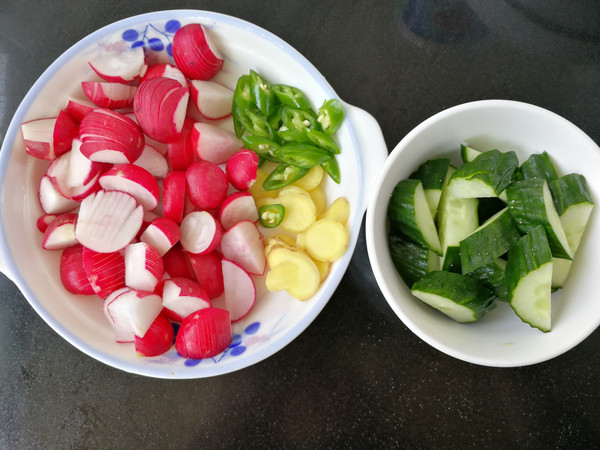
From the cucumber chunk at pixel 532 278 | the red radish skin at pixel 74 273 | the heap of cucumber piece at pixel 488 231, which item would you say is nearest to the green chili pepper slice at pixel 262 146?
the heap of cucumber piece at pixel 488 231

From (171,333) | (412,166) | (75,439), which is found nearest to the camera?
(412,166)

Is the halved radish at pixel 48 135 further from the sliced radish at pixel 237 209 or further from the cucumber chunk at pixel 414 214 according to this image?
the cucumber chunk at pixel 414 214

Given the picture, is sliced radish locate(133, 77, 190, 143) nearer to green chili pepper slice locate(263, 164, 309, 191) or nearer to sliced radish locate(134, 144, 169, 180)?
sliced radish locate(134, 144, 169, 180)

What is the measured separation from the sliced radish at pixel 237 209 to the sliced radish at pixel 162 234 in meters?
0.11

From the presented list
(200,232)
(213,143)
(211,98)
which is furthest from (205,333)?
(211,98)

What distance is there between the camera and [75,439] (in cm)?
131

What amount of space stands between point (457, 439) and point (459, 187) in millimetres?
675

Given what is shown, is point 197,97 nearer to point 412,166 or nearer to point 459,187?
point 412,166

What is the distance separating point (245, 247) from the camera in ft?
3.84

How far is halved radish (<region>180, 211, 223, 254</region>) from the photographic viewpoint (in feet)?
3.87

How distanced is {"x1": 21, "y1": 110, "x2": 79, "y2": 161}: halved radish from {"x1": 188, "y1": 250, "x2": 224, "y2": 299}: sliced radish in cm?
39

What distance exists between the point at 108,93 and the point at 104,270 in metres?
0.41

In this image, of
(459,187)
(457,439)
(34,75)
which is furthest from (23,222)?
(457,439)

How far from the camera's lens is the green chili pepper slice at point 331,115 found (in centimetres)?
114
